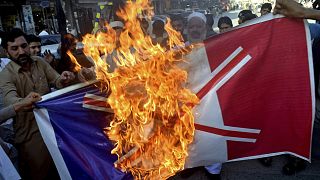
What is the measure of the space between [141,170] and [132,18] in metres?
1.70

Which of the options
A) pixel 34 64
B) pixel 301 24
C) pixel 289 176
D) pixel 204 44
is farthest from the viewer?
pixel 289 176

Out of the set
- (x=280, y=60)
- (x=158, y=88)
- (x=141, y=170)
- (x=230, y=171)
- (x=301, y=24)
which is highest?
(x=301, y=24)

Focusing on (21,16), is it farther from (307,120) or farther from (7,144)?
(307,120)

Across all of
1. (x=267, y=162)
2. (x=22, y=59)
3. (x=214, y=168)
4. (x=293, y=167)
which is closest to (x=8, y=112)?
(x=22, y=59)

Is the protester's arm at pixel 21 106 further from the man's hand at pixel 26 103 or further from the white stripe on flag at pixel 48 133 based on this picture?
the white stripe on flag at pixel 48 133

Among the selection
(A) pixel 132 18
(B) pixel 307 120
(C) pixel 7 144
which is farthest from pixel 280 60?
(C) pixel 7 144

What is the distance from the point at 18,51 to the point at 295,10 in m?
2.85

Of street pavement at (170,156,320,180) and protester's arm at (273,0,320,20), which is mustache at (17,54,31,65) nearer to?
street pavement at (170,156,320,180)

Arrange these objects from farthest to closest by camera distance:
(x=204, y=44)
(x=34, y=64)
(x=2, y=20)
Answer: (x=2, y=20), (x=34, y=64), (x=204, y=44)

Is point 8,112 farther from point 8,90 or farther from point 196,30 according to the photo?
point 196,30

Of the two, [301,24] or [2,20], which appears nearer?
[301,24]

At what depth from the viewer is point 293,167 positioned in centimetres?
403

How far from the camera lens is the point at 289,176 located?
398 cm

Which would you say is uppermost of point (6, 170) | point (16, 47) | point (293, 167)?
point (16, 47)
